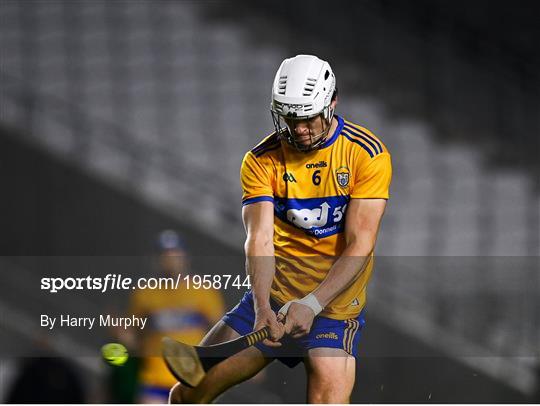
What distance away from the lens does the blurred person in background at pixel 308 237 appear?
8.57ft

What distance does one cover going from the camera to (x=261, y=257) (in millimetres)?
2686

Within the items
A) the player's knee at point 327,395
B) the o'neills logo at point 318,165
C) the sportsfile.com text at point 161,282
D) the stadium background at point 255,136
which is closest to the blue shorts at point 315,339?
the player's knee at point 327,395

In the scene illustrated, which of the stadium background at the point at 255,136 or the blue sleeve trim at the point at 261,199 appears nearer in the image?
the blue sleeve trim at the point at 261,199

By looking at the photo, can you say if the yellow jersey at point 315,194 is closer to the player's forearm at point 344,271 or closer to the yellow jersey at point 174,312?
the player's forearm at point 344,271

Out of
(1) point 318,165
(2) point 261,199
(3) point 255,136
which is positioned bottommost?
(2) point 261,199

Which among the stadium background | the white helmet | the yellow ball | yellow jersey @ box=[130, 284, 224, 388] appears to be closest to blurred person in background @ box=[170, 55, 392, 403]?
the white helmet

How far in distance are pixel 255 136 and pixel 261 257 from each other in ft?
9.33

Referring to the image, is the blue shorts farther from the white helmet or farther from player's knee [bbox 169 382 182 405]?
the white helmet

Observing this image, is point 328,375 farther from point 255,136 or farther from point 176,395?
point 255,136

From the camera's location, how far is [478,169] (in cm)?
568

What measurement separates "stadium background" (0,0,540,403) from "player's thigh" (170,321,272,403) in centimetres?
215

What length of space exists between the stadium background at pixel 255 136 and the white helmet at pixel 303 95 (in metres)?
2.36

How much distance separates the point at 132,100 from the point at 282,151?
3211 millimetres

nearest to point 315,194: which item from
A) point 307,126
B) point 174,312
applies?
point 307,126
